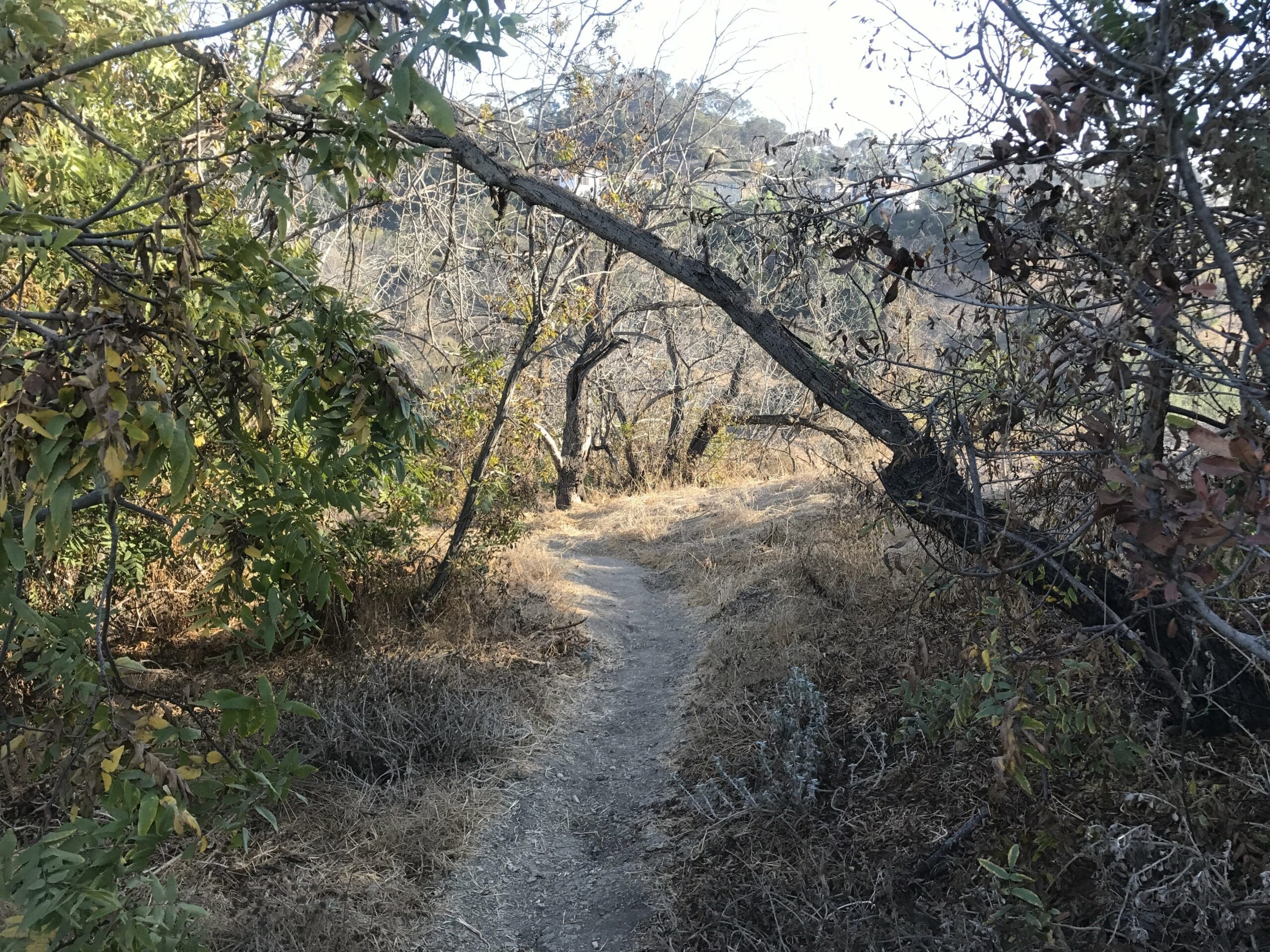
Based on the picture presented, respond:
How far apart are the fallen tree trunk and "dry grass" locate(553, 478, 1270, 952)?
0.17 metres

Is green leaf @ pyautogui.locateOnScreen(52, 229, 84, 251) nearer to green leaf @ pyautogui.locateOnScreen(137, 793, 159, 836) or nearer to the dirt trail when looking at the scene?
green leaf @ pyautogui.locateOnScreen(137, 793, 159, 836)

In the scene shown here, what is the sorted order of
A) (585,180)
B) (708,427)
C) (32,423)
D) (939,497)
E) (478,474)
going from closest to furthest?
1. (32,423)
2. (939,497)
3. (478,474)
4. (585,180)
5. (708,427)

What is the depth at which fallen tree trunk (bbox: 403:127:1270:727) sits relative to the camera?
278 centimetres

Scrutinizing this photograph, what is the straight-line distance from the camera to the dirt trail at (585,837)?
11.2 ft

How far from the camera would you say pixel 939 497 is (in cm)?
335

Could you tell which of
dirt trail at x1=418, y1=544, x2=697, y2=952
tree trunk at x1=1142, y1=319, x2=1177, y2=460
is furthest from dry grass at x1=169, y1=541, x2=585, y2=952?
tree trunk at x1=1142, y1=319, x2=1177, y2=460

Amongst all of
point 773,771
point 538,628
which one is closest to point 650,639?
point 538,628

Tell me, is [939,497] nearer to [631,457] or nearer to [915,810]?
[915,810]

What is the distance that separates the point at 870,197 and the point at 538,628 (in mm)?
4277

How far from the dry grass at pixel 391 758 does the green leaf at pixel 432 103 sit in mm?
2796

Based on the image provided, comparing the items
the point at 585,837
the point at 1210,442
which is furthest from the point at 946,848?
the point at 1210,442

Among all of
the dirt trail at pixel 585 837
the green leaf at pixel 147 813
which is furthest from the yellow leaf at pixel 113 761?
the dirt trail at pixel 585 837

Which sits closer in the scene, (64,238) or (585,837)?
(64,238)

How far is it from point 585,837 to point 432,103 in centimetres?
367
